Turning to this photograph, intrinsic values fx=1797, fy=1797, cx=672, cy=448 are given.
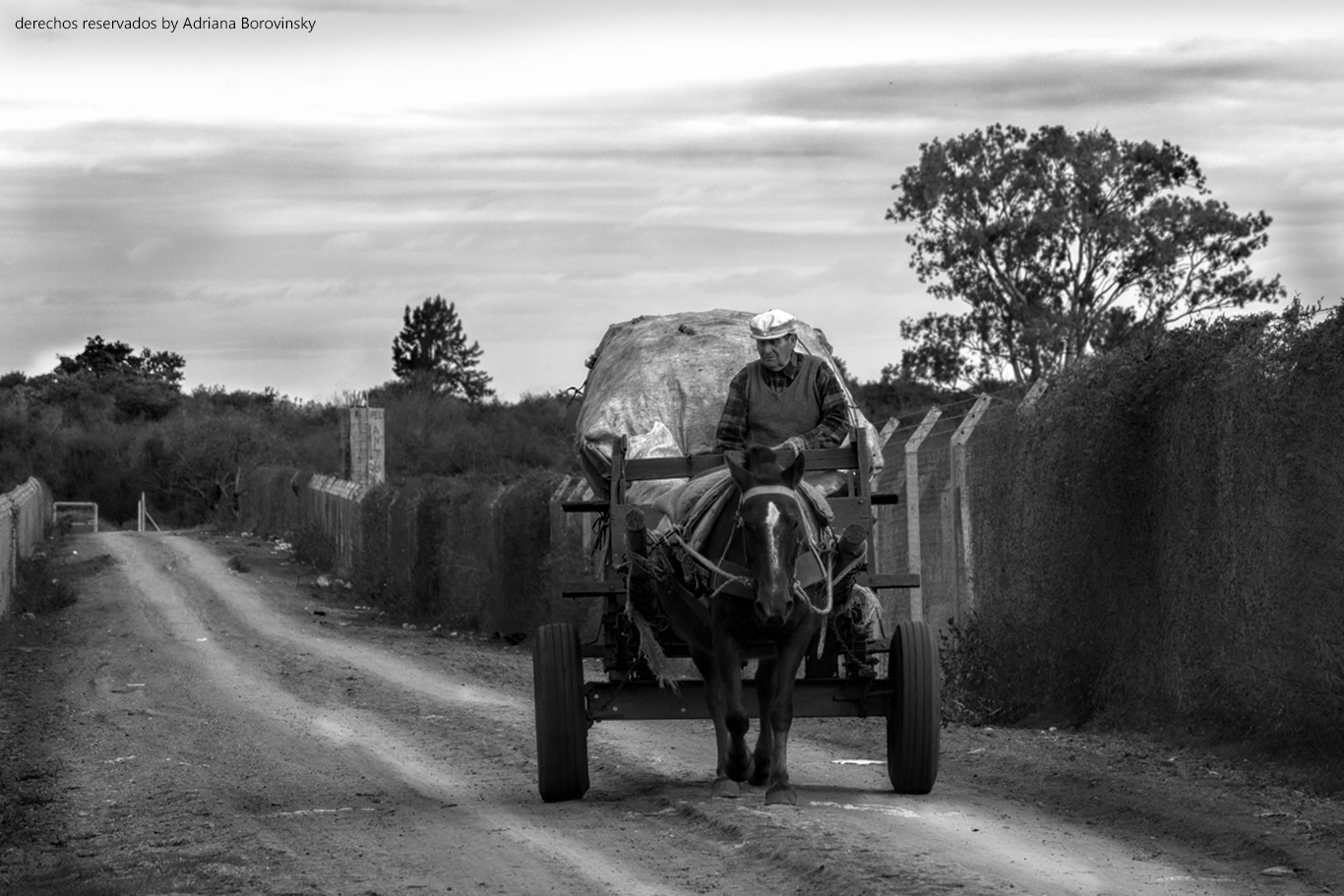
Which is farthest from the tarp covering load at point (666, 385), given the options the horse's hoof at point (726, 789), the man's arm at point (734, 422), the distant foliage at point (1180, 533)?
the distant foliage at point (1180, 533)

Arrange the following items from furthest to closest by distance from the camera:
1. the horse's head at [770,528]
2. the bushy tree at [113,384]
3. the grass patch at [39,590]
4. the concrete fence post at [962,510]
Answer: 1. the bushy tree at [113,384]
2. the grass patch at [39,590]
3. the concrete fence post at [962,510]
4. the horse's head at [770,528]

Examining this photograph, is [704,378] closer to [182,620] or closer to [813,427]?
[813,427]

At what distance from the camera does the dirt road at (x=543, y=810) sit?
25.7 ft

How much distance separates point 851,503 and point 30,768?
6.26 meters

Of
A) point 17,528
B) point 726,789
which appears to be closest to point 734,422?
point 726,789

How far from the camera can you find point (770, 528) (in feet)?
29.3

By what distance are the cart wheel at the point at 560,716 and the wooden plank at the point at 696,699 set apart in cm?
17

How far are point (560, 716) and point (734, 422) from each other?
1.95 metres

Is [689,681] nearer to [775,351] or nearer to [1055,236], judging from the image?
[775,351]

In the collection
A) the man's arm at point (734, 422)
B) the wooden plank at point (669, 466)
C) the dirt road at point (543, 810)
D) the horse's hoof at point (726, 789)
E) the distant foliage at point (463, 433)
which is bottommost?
the dirt road at point (543, 810)

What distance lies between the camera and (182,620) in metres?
26.5

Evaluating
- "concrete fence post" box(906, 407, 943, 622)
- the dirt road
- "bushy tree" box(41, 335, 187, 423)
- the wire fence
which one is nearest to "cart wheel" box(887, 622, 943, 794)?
the dirt road

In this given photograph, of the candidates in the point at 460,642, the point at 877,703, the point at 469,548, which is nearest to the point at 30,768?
the point at 877,703

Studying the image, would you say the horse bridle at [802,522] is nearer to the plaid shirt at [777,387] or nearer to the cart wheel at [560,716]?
the plaid shirt at [777,387]
